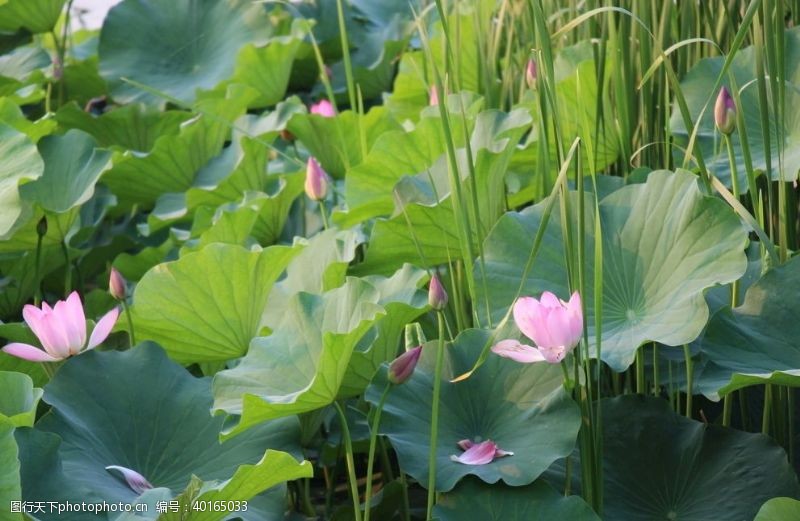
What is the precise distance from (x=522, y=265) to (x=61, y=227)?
2.70 ft

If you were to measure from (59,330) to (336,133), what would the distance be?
813mm

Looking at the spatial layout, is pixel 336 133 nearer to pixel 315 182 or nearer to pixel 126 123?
pixel 315 182

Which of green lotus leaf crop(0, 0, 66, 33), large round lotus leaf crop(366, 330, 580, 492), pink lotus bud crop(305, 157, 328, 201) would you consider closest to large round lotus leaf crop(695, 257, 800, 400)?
large round lotus leaf crop(366, 330, 580, 492)

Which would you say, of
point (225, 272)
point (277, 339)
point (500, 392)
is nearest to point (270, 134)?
point (225, 272)

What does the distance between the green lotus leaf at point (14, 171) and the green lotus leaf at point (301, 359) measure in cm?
51

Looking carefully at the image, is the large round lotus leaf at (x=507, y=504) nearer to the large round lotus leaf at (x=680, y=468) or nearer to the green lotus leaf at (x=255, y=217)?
the large round lotus leaf at (x=680, y=468)

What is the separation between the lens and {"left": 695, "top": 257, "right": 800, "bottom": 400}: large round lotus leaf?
1107 millimetres

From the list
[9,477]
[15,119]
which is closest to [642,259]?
[9,477]

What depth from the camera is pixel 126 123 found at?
2170mm

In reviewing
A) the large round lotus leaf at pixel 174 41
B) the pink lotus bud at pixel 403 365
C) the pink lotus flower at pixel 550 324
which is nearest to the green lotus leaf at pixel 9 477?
the pink lotus bud at pixel 403 365

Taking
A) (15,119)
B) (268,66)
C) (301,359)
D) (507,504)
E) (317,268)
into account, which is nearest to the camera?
(507,504)

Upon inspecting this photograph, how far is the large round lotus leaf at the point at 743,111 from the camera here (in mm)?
1384

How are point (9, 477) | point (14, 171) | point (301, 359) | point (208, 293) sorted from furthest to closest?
1. point (14, 171)
2. point (208, 293)
3. point (301, 359)
4. point (9, 477)

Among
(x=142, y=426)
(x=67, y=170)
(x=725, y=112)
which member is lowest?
(x=142, y=426)
